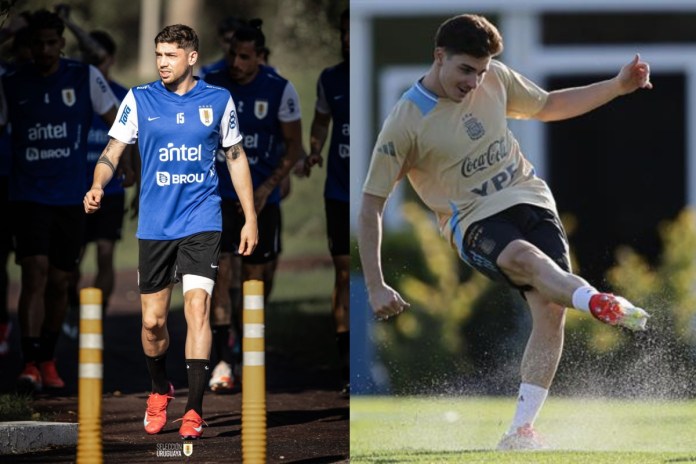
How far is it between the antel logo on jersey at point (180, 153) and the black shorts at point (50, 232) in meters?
2.54

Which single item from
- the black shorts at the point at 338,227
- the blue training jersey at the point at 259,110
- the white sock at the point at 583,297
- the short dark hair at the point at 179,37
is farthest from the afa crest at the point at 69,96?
the white sock at the point at 583,297

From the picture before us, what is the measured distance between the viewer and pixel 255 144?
1059 cm

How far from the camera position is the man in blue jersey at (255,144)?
34.0 feet

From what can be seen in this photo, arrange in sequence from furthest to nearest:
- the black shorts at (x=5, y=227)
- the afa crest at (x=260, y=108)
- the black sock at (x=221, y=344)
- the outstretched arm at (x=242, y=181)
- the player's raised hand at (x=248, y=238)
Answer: the black shorts at (x=5, y=227) → the black sock at (x=221, y=344) → the afa crest at (x=260, y=108) → the outstretched arm at (x=242, y=181) → the player's raised hand at (x=248, y=238)

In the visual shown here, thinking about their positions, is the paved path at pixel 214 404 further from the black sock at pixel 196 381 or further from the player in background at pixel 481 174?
the player in background at pixel 481 174

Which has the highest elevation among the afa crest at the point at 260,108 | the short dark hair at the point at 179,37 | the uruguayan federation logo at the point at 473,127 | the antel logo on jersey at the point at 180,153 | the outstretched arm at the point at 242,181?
the short dark hair at the point at 179,37

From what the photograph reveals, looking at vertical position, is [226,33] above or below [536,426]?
above

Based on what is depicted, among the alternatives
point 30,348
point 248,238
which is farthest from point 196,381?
point 30,348

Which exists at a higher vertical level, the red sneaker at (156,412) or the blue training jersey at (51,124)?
the blue training jersey at (51,124)

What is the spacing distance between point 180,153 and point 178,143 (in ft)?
0.18

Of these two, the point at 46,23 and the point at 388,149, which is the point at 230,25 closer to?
the point at 46,23

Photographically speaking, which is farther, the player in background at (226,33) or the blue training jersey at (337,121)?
the player in background at (226,33)

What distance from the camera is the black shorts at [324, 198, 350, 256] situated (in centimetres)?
1088

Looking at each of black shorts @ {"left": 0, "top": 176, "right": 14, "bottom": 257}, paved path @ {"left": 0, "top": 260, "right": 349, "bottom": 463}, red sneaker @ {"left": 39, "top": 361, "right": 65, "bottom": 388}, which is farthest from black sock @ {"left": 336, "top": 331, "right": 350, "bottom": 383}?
black shorts @ {"left": 0, "top": 176, "right": 14, "bottom": 257}
